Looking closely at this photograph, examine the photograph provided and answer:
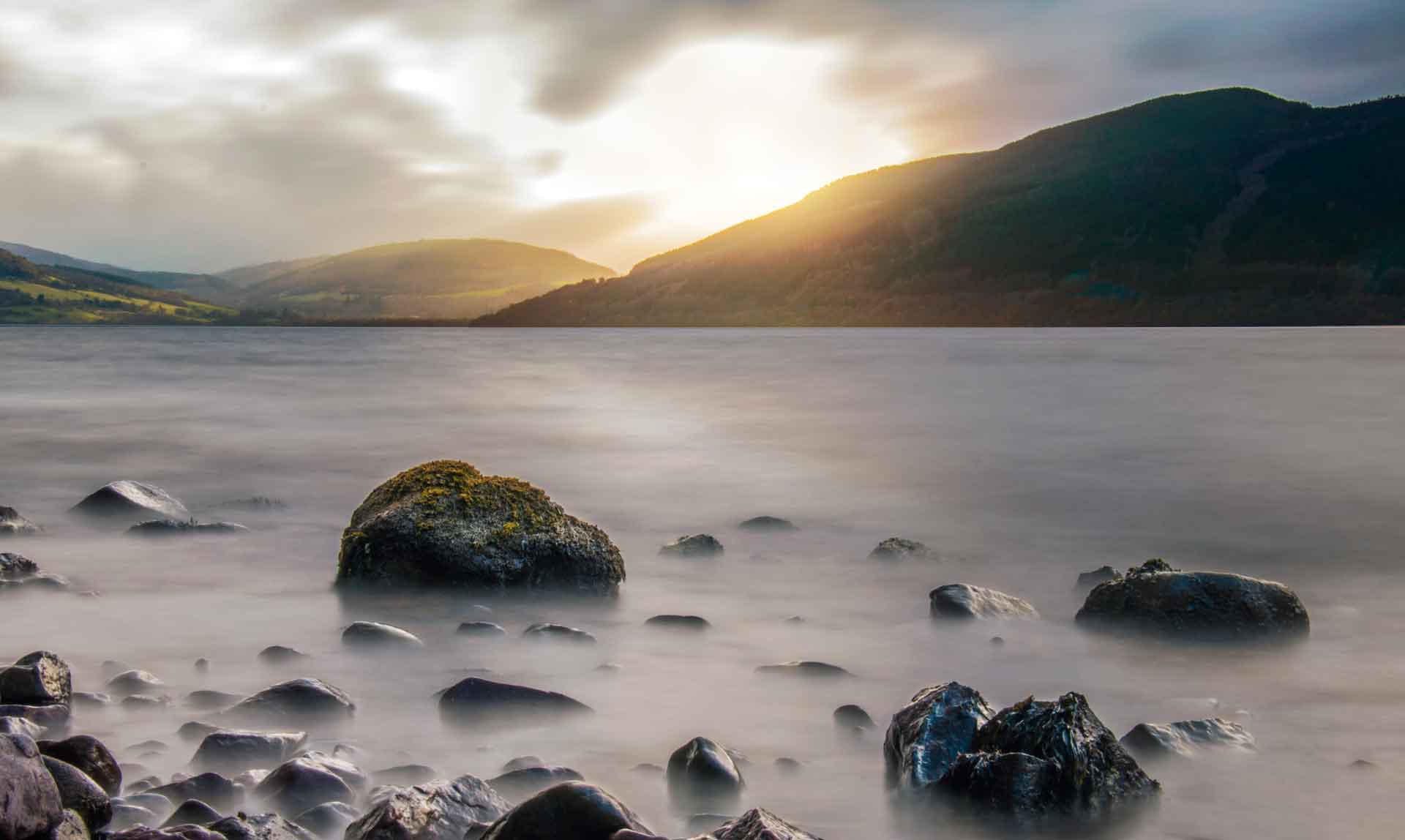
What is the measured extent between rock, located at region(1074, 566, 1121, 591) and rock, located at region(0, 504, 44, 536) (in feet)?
33.8

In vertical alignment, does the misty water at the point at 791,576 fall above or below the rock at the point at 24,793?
below

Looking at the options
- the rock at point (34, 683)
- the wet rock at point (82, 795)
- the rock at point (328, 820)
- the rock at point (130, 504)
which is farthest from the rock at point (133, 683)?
the rock at point (130, 504)

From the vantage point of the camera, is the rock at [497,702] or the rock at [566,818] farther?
the rock at [497,702]

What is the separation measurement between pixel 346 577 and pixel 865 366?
52.0 meters

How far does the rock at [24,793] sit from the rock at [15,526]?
28.4 ft

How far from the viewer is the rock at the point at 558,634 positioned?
291 inches

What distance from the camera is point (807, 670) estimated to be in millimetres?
6848

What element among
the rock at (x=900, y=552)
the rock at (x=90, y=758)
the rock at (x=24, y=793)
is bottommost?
the rock at (x=900, y=552)

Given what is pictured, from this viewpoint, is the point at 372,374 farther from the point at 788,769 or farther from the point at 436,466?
the point at 788,769

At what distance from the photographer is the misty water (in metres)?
5.53

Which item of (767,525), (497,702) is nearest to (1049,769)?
(497,702)

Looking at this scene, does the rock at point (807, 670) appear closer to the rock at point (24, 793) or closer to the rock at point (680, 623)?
the rock at point (680, 623)

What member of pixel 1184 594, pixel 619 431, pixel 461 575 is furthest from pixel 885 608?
pixel 619 431

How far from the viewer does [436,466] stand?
905 cm
